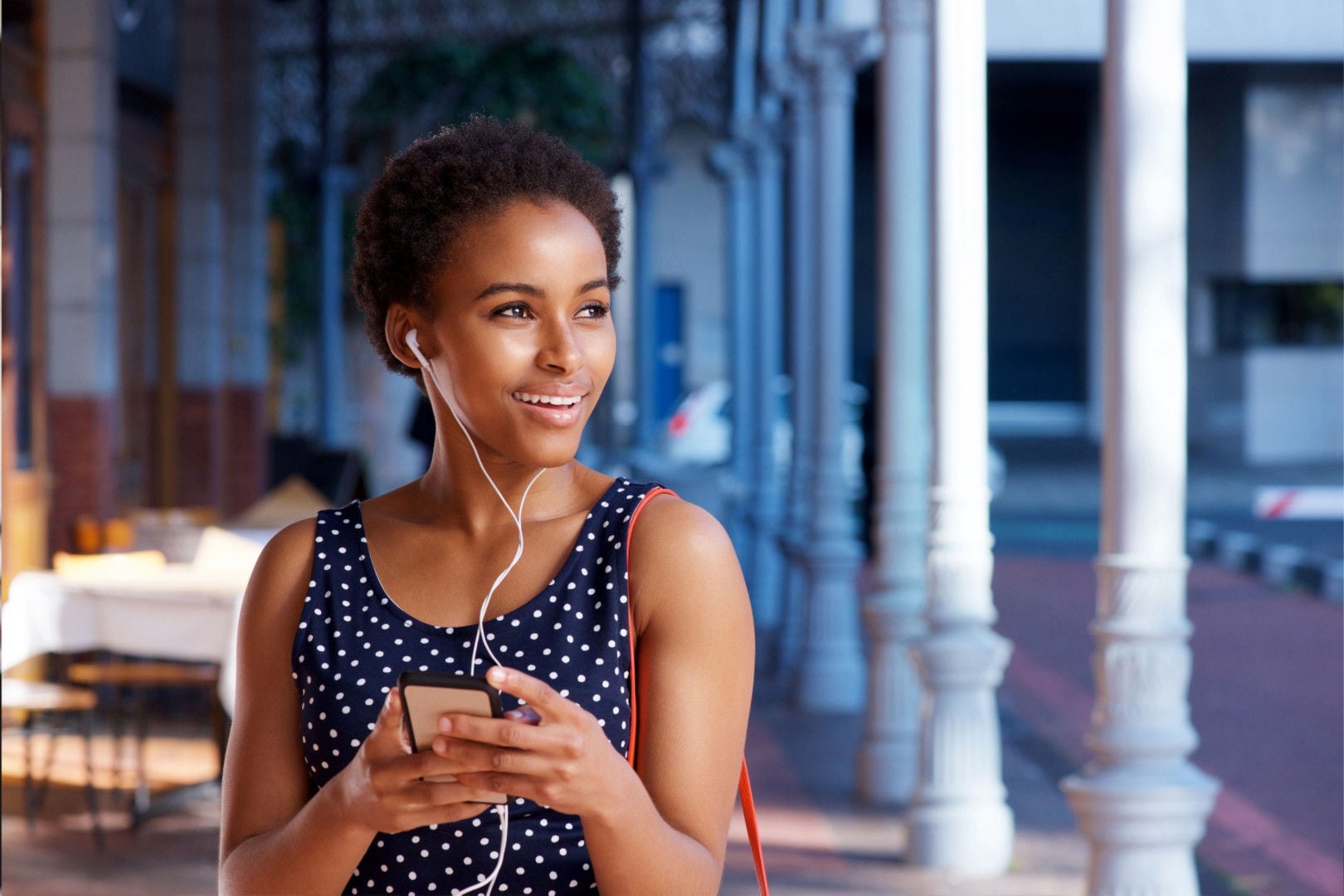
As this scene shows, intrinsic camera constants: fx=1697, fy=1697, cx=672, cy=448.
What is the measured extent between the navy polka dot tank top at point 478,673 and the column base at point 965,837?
3.46 m

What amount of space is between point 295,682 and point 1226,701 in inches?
272

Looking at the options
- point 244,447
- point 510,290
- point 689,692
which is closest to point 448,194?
point 510,290

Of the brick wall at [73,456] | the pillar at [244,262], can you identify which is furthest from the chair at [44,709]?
the pillar at [244,262]

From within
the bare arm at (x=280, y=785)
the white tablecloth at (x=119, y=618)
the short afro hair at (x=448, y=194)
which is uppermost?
the short afro hair at (x=448, y=194)

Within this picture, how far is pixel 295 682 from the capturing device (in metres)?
1.67

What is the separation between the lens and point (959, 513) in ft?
16.4

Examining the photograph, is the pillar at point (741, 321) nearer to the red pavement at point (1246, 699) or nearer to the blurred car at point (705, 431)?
the red pavement at point (1246, 699)

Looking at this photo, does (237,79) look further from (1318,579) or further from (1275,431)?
(1275,431)

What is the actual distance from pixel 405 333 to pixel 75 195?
7.57 m

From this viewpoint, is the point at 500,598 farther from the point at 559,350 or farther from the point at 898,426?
the point at 898,426

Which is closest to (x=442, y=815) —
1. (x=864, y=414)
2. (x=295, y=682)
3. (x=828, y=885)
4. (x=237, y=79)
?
(x=295, y=682)

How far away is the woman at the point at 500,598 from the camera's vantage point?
61.7 inches

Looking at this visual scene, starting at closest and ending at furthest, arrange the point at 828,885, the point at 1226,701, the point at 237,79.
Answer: the point at 828,885 < the point at 1226,701 < the point at 237,79

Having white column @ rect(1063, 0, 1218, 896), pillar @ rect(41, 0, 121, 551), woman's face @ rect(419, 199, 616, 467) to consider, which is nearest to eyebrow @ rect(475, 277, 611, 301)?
woman's face @ rect(419, 199, 616, 467)
